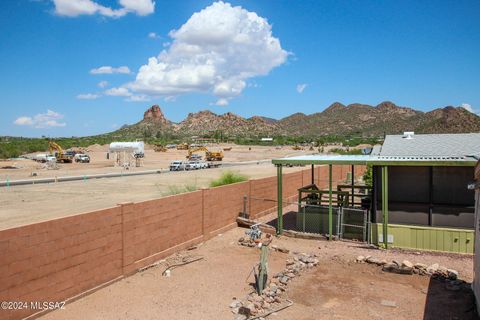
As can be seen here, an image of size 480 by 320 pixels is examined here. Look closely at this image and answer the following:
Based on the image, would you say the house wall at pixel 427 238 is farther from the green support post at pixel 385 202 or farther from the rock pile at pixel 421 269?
the rock pile at pixel 421 269

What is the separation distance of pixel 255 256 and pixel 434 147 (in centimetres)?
847

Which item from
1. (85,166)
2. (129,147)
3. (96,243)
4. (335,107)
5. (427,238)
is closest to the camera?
(96,243)

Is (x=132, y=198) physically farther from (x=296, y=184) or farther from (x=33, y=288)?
(x=33, y=288)

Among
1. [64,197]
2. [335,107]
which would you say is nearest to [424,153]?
→ [64,197]

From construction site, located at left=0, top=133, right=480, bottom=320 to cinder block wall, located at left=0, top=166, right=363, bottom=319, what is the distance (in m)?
0.03

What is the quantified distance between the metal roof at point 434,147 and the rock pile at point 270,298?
20.3 feet

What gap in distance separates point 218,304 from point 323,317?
2.47 meters

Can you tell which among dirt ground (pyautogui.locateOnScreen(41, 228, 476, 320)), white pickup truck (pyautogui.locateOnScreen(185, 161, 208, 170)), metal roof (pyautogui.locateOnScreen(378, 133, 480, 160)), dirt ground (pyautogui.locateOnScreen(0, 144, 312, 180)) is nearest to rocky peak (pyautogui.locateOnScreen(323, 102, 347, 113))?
Answer: dirt ground (pyautogui.locateOnScreen(0, 144, 312, 180))

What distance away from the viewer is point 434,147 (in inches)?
671

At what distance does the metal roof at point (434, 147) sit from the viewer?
15.6m

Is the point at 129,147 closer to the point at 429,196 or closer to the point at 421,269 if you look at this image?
the point at 429,196

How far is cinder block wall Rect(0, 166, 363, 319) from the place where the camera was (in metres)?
8.60

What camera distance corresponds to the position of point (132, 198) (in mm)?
30344

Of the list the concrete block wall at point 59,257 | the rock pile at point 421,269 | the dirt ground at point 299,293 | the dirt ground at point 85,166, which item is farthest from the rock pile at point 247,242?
the dirt ground at point 85,166
